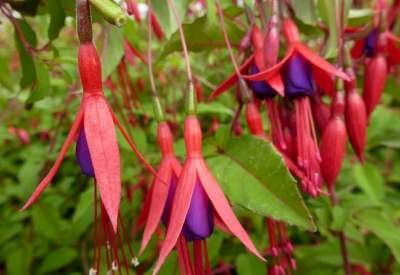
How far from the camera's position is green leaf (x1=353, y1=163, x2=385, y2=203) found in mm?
1196

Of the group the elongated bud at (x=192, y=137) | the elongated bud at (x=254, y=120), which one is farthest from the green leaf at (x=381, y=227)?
the elongated bud at (x=192, y=137)

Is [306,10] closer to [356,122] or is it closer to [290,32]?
[290,32]

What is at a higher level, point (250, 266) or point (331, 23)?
point (331, 23)

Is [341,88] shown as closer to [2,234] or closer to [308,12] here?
[308,12]

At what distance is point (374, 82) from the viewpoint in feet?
2.91

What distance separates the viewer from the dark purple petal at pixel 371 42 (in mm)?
932

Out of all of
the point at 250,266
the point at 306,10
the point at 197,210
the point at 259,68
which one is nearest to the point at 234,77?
the point at 259,68

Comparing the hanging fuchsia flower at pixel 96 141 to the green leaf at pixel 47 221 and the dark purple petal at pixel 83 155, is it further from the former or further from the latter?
the green leaf at pixel 47 221

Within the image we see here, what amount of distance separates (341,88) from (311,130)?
87 mm

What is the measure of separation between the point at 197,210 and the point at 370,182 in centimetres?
72

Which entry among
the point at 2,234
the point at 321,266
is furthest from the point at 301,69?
the point at 2,234

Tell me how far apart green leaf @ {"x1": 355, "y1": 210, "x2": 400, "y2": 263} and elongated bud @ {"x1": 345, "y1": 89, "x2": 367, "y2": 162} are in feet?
0.79

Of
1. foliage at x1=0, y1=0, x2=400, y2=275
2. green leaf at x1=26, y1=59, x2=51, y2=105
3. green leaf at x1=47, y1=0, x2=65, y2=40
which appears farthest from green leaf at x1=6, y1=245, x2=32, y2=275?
green leaf at x1=47, y1=0, x2=65, y2=40

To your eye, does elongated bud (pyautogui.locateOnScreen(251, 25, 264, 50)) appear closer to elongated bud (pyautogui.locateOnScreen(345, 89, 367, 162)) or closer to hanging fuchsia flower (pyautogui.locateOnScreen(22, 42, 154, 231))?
elongated bud (pyautogui.locateOnScreen(345, 89, 367, 162))
